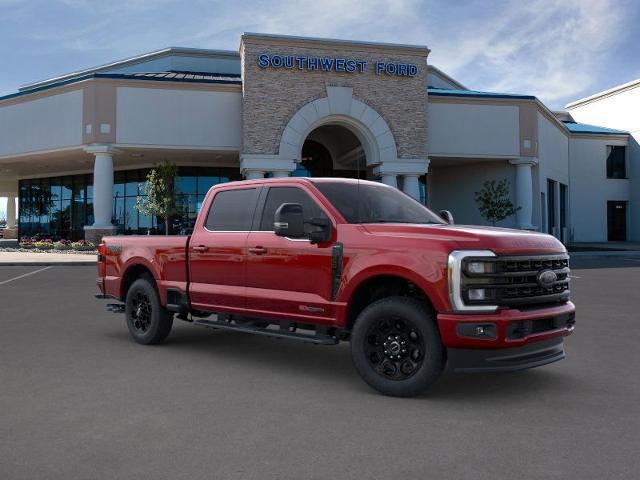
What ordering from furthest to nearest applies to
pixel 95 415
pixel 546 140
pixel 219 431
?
pixel 546 140
pixel 95 415
pixel 219 431

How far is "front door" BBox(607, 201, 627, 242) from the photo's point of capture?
45.9 metres

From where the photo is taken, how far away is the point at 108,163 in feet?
99.9

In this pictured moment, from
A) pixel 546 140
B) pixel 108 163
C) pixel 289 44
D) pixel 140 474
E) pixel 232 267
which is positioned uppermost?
pixel 289 44

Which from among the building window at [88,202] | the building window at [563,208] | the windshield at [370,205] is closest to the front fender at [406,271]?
the windshield at [370,205]

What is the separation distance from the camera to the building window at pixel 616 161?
149ft

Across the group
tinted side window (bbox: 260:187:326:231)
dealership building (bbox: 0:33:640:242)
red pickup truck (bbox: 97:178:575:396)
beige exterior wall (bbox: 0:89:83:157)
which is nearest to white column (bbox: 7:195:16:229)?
dealership building (bbox: 0:33:640:242)

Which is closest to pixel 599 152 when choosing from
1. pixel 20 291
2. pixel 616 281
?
pixel 616 281

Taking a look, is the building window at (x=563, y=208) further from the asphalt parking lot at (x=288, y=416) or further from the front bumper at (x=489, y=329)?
the front bumper at (x=489, y=329)

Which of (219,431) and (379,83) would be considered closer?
(219,431)

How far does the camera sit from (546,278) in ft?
18.0

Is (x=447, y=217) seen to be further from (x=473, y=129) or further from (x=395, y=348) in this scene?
(x=473, y=129)

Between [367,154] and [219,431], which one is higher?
[367,154]

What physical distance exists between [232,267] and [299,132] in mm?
23591

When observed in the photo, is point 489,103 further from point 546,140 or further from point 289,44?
point 289,44
